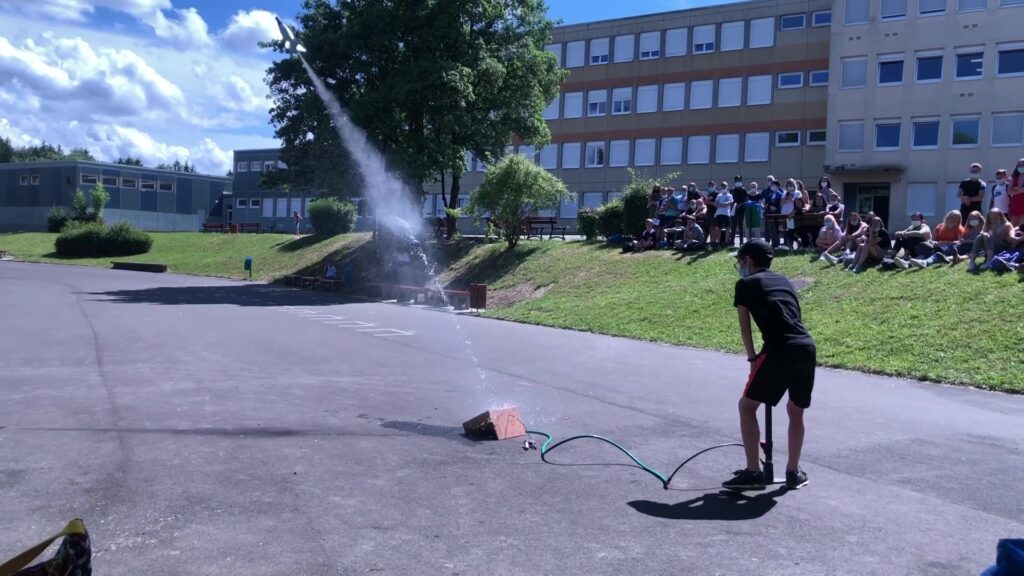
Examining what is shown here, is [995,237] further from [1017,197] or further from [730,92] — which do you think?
[730,92]

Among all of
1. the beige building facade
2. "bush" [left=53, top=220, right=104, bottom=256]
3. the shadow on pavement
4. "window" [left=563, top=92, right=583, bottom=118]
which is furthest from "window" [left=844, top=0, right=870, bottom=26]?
"bush" [left=53, top=220, right=104, bottom=256]

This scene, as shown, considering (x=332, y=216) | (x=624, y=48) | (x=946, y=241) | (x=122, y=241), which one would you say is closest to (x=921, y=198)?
(x=624, y=48)

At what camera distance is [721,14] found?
53188mm

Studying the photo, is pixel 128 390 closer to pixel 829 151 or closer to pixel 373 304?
pixel 373 304

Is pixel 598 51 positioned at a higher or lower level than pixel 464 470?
higher

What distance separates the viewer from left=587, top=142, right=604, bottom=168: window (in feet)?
192

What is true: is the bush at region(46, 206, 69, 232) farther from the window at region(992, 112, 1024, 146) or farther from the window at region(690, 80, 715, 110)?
the window at region(992, 112, 1024, 146)

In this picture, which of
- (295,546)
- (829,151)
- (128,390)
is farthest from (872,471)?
A: (829,151)

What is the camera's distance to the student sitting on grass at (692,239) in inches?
990

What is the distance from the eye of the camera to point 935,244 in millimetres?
18703

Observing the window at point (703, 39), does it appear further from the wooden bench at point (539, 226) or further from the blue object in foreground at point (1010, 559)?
the blue object in foreground at point (1010, 559)

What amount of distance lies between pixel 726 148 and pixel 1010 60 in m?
15.9

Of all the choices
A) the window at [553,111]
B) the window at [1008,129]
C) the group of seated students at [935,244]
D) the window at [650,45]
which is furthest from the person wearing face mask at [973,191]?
the window at [553,111]

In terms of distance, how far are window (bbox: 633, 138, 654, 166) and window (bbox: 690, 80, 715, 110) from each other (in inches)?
144
